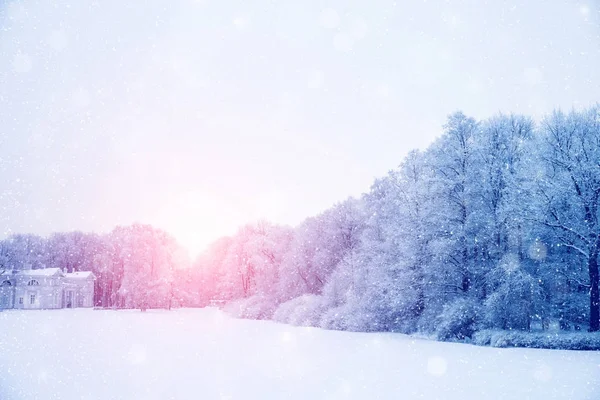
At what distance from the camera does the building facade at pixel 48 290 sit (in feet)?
259

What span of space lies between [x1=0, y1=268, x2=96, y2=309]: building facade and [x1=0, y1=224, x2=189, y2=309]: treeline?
158cm

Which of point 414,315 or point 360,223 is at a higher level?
point 360,223

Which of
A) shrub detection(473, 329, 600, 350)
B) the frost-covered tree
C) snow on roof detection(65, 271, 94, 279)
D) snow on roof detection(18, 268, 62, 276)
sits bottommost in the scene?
snow on roof detection(65, 271, 94, 279)

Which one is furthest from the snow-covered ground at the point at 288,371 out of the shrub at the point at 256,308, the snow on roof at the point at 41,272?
the snow on roof at the point at 41,272

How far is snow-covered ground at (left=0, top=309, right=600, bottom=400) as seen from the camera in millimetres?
13086

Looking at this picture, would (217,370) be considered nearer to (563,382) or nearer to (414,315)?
(563,382)

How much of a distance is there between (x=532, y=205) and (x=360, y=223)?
2241 centimetres

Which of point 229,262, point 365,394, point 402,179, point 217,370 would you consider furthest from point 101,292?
point 365,394

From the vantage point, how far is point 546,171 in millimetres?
27578

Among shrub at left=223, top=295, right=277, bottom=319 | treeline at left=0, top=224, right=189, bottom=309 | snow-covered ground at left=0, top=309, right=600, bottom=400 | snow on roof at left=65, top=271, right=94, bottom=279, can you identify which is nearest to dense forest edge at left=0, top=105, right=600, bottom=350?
snow-covered ground at left=0, top=309, right=600, bottom=400

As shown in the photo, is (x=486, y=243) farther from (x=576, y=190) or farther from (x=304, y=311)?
(x=304, y=311)

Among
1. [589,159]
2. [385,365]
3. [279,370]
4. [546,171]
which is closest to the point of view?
[279,370]

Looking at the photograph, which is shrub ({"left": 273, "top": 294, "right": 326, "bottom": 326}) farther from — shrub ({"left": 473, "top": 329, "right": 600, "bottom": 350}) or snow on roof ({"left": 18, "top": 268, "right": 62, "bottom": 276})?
snow on roof ({"left": 18, "top": 268, "right": 62, "bottom": 276})

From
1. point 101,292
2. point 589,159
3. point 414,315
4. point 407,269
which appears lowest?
point 101,292
